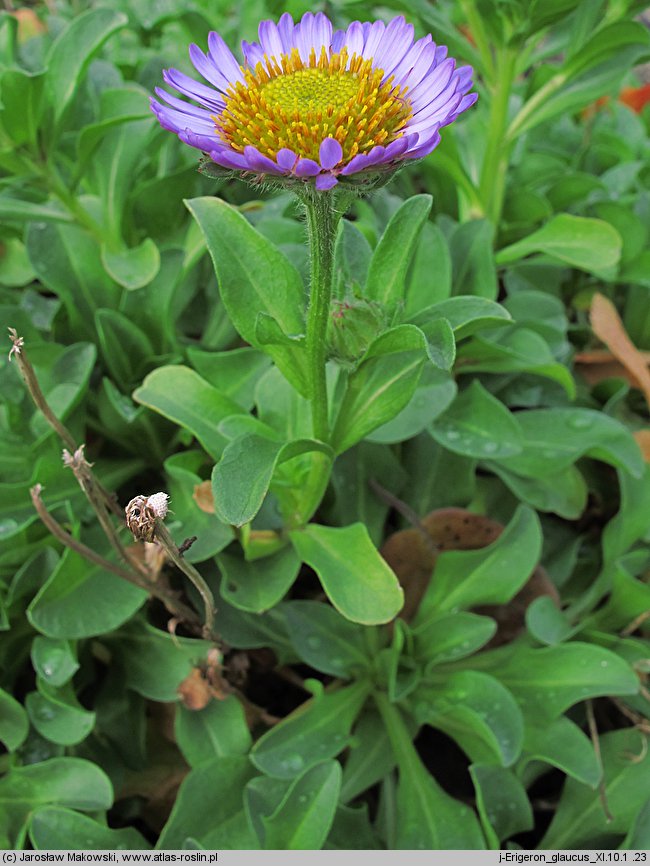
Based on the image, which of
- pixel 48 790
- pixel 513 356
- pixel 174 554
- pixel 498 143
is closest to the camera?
pixel 174 554

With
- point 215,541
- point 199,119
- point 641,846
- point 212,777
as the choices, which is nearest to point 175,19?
point 199,119

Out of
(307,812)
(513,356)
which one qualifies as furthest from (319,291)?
(307,812)

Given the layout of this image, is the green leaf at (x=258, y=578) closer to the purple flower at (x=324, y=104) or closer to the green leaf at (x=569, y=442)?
the green leaf at (x=569, y=442)

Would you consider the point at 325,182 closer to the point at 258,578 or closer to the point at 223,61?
the point at 223,61

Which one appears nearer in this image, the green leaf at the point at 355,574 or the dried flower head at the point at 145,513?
the dried flower head at the point at 145,513

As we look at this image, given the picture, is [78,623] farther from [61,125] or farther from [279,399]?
[61,125]

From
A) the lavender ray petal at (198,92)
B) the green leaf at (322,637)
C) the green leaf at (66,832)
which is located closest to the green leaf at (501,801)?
the green leaf at (322,637)
